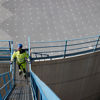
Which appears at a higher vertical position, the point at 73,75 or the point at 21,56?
the point at 21,56

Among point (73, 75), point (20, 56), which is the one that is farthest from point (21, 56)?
point (73, 75)

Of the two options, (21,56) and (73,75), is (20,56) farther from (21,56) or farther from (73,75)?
(73,75)

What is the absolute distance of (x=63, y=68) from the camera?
922cm

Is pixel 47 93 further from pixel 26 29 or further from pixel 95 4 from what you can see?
pixel 95 4

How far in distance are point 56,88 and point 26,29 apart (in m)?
4.32

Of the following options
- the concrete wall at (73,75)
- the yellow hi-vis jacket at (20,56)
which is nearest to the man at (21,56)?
the yellow hi-vis jacket at (20,56)

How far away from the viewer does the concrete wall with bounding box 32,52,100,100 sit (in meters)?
8.95

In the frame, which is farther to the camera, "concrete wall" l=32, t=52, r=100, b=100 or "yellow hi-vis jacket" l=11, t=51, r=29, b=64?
"concrete wall" l=32, t=52, r=100, b=100

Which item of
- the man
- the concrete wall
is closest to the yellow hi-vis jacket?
the man

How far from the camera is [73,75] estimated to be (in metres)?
9.82

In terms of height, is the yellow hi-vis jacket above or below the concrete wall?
above

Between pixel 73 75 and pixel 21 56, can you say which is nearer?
pixel 21 56

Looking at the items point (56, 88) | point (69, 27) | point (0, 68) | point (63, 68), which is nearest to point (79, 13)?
point (69, 27)

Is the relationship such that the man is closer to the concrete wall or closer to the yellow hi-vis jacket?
the yellow hi-vis jacket
